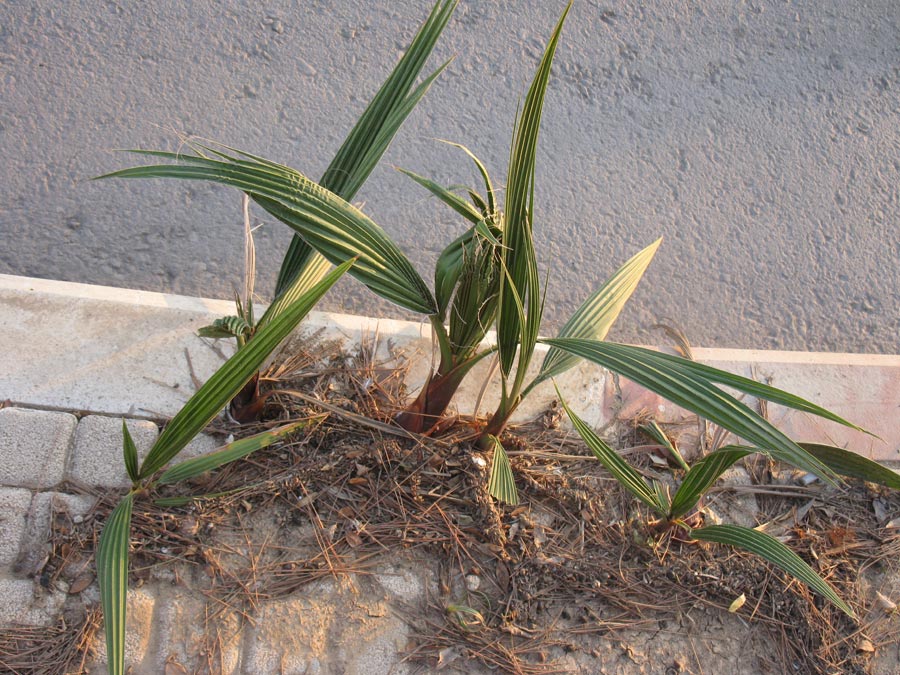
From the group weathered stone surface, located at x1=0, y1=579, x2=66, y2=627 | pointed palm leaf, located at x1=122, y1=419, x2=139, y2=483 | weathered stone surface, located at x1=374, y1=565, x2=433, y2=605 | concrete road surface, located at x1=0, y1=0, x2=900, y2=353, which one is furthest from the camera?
concrete road surface, located at x1=0, y1=0, x2=900, y2=353

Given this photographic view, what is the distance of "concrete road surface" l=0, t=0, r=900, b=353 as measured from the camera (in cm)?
216

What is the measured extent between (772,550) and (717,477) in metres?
0.17

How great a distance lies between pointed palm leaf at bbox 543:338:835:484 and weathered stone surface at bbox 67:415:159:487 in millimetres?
951

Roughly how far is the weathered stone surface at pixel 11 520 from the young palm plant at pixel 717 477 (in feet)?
3.62

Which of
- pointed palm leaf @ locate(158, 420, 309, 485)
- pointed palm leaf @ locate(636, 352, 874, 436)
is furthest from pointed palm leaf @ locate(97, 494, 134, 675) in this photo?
pointed palm leaf @ locate(636, 352, 874, 436)

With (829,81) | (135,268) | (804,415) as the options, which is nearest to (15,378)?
(135,268)

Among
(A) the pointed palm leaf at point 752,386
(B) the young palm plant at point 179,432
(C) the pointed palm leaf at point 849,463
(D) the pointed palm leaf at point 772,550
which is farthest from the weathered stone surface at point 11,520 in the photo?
(C) the pointed palm leaf at point 849,463

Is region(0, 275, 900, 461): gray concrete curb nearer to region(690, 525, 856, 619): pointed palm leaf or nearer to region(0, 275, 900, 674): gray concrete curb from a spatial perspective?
region(0, 275, 900, 674): gray concrete curb

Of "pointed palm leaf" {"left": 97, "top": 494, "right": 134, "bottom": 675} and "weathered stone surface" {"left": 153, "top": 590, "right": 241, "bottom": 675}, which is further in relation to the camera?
"weathered stone surface" {"left": 153, "top": 590, "right": 241, "bottom": 675}

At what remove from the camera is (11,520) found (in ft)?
4.85

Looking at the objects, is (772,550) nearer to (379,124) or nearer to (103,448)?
(379,124)

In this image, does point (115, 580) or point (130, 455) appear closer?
point (115, 580)

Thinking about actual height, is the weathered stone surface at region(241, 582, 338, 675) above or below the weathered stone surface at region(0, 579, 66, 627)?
above

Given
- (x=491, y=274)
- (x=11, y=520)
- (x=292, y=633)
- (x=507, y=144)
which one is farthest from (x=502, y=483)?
(x=507, y=144)
